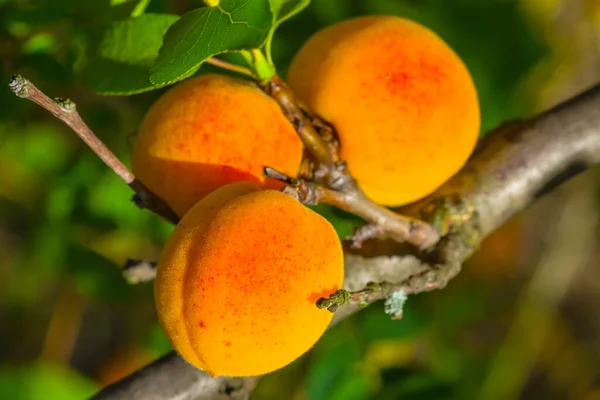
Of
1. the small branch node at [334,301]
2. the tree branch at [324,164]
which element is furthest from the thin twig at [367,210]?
the small branch node at [334,301]

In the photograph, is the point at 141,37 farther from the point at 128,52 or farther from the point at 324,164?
the point at 324,164

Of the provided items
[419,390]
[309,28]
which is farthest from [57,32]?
[419,390]

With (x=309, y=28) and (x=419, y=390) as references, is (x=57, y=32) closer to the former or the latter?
(x=309, y=28)

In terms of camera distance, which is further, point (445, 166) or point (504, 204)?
point (504, 204)

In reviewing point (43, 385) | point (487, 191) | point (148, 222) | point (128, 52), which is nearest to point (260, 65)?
point (128, 52)

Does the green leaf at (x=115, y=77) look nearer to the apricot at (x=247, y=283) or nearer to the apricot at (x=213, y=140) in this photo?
the apricot at (x=213, y=140)

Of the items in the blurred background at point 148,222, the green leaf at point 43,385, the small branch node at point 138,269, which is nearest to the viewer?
the small branch node at point 138,269

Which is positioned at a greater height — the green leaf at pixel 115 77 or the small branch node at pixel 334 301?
the green leaf at pixel 115 77
